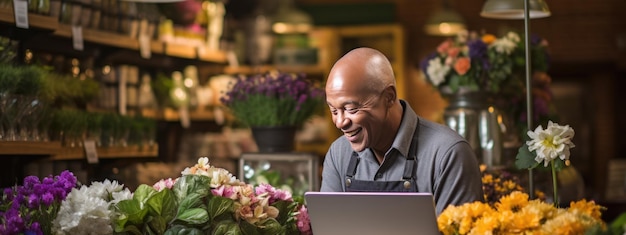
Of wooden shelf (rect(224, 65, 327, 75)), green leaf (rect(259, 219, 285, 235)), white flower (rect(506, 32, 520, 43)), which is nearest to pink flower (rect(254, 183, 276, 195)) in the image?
green leaf (rect(259, 219, 285, 235))

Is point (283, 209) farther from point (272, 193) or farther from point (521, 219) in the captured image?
point (521, 219)

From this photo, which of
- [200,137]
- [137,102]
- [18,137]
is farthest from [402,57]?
[18,137]

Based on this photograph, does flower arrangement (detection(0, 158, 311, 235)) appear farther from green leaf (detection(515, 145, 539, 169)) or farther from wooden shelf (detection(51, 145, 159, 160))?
wooden shelf (detection(51, 145, 159, 160))

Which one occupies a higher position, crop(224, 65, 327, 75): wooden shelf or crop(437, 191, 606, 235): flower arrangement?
crop(224, 65, 327, 75): wooden shelf

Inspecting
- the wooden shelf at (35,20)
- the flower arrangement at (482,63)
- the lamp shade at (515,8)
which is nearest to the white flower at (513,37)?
the flower arrangement at (482,63)

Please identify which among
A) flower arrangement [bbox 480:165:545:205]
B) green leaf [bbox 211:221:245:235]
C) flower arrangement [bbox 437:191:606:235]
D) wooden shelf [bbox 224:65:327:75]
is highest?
wooden shelf [bbox 224:65:327:75]

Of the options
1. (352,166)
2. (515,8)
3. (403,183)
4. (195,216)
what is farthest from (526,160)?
(515,8)

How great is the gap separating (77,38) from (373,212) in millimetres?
2914

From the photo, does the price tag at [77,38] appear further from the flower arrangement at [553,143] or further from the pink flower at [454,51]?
the flower arrangement at [553,143]

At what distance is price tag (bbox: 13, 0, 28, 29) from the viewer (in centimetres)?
422

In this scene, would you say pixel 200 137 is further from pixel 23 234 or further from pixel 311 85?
pixel 23 234

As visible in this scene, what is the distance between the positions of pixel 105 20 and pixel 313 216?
322 cm

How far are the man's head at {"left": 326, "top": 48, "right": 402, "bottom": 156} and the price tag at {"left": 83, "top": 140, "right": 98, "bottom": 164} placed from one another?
2117mm

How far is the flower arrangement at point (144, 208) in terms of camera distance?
Answer: 2789 millimetres
